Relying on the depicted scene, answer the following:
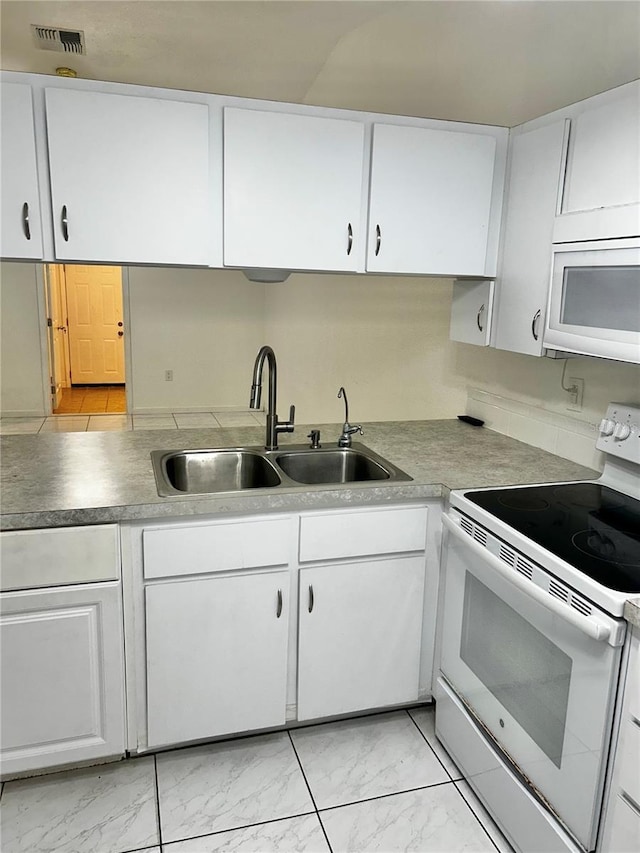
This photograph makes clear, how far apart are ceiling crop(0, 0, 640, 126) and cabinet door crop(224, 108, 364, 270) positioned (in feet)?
1.46

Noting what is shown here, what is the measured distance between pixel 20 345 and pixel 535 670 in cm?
611

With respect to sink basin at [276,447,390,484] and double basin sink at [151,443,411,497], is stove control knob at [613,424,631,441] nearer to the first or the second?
double basin sink at [151,443,411,497]

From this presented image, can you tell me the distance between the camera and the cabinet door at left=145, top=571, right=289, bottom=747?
1.85 metres

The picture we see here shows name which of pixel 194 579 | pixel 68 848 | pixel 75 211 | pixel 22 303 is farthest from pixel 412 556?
pixel 22 303

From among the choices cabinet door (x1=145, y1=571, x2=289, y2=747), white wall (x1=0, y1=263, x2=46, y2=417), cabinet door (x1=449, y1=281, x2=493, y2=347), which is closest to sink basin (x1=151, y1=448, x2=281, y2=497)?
cabinet door (x1=145, y1=571, x2=289, y2=747)

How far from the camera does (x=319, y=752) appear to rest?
2.05 m

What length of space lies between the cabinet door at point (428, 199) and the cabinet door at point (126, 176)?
0.59m

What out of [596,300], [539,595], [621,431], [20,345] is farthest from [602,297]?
[20,345]

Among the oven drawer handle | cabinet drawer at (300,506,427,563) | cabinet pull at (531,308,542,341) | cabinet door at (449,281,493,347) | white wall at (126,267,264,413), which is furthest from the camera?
white wall at (126,267,264,413)

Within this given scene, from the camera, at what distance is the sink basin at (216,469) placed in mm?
2236

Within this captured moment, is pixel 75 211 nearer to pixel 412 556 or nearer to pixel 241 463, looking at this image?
pixel 241 463

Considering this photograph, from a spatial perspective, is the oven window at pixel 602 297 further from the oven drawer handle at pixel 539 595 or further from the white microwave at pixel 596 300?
the oven drawer handle at pixel 539 595

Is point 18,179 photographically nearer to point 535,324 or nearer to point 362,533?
point 362,533

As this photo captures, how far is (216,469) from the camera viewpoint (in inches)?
90.8
